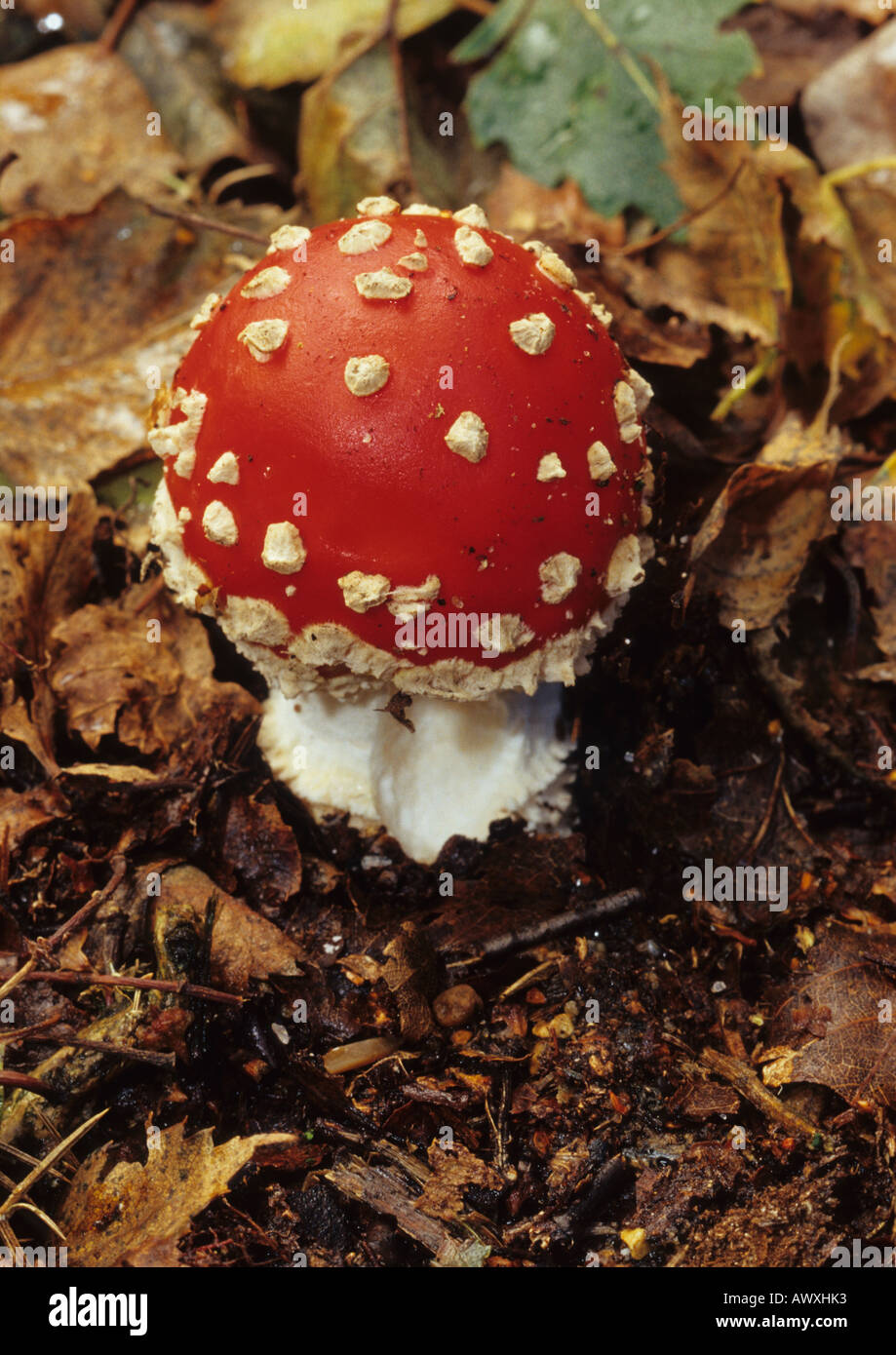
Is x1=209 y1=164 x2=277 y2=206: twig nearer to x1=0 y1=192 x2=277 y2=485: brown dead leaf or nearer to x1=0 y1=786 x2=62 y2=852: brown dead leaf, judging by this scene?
x1=0 y1=192 x2=277 y2=485: brown dead leaf

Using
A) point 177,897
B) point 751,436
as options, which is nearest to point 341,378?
point 177,897

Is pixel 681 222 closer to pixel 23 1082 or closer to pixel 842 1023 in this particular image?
pixel 842 1023

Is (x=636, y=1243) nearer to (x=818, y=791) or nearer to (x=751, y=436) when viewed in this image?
(x=818, y=791)

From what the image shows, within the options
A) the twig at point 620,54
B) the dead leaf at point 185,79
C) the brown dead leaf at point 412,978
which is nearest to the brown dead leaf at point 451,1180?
the brown dead leaf at point 412,978

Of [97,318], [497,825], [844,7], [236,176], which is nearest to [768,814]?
[497,825]

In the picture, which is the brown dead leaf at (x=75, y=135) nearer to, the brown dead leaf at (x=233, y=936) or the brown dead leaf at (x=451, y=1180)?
the brown dead leaf at (x=233, y=936)

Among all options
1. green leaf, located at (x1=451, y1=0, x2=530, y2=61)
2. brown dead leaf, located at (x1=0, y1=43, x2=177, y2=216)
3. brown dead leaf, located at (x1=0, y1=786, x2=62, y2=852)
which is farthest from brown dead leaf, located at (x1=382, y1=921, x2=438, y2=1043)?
green leaf, located at (x1=451, y1=0, x2=530, y2=61)
